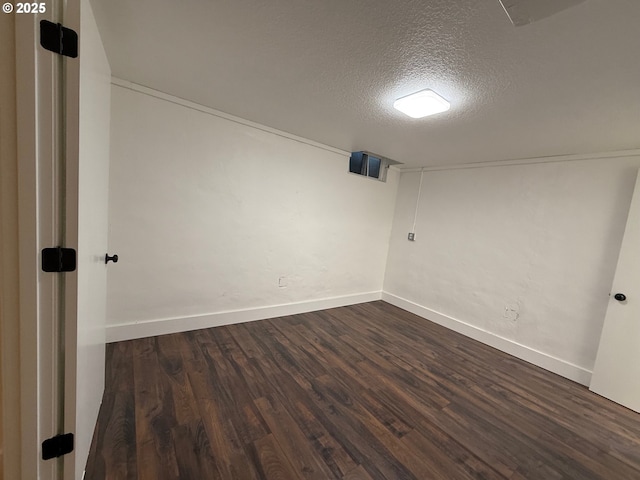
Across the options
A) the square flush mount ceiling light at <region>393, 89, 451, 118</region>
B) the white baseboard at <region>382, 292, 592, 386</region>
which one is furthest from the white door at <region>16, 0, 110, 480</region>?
the white baseboard at <region>382, 292, 592, 386</region>

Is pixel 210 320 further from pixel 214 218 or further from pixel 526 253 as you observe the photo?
pixel 526 253

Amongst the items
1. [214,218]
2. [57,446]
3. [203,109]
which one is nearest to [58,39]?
[57,446]

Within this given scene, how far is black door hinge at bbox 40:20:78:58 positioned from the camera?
2.71ft

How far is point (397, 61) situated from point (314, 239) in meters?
2.37

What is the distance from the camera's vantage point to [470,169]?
3.51 m

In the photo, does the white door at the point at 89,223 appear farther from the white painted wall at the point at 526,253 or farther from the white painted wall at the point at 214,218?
the white painted wall at the point at 526,253

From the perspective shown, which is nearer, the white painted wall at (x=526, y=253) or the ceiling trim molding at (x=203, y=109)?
the ceiling trim molding at (x=203, y=109)

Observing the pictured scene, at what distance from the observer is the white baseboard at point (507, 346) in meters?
2.63

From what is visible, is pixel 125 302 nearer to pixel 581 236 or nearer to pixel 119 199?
pixel 119 199

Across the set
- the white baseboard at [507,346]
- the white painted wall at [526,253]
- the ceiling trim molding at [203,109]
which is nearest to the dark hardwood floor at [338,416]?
the white baseboard at [507,346]

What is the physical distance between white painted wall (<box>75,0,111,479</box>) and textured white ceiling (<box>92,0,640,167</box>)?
1.56 ft

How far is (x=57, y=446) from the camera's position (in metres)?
0.98

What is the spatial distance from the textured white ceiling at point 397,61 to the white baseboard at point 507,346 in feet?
7.29

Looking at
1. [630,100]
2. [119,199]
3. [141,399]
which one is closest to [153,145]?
[119,199]
